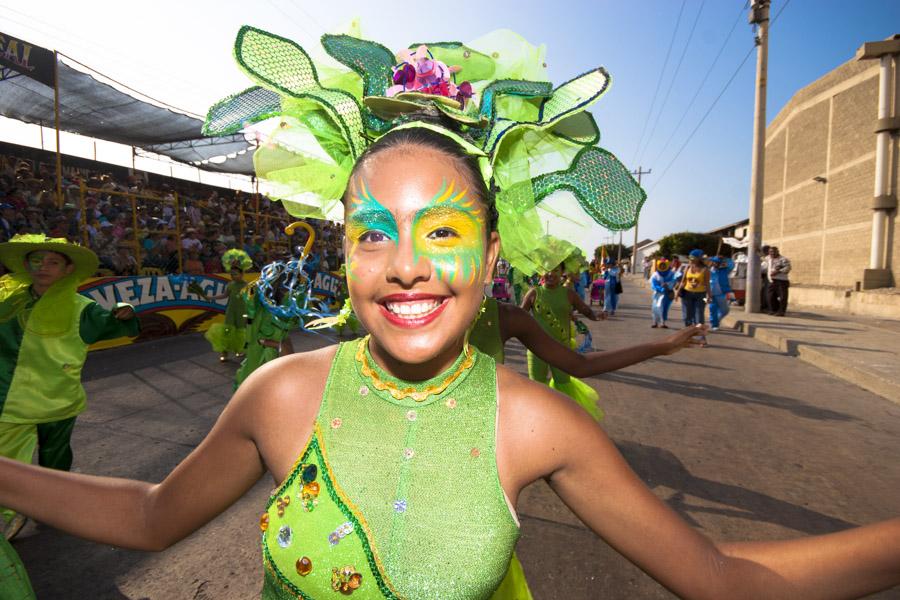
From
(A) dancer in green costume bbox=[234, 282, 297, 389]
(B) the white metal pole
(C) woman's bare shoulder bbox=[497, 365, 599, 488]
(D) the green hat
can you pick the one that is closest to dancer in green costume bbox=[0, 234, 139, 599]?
(D) the green hat

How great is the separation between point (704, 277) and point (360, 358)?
10674 mm

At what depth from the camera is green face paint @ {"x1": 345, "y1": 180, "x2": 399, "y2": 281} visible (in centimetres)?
113

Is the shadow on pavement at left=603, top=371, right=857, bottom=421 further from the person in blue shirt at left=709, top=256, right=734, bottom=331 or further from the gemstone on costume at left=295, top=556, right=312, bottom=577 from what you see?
the gemstone on costume at left=295, top=556, right=312, bottom=577

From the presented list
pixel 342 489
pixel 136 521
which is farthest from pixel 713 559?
pixel 136 521

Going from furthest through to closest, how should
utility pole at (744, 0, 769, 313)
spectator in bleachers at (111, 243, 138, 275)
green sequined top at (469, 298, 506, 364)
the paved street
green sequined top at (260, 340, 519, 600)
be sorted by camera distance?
utility pole at (744, 0, 769, 313) → spectator in bleachers at (111, 243, 138, 275) → green sequined top at (469, 298, 506, 364) → the paved street → green sequined top at (260, 340, 519, 600)

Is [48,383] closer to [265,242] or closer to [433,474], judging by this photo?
[433,474]

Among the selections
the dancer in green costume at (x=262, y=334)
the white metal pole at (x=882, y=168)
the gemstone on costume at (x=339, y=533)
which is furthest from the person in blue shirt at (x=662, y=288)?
the gemstone on costume at (x=339, y=533)

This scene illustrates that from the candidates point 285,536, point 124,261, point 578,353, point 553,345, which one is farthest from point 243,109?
point 124,261

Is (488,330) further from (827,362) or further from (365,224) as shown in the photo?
(827,362)

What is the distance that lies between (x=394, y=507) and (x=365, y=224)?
0.62 metres

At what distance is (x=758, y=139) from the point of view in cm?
1348

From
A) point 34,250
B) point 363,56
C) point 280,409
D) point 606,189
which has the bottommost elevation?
point 280,409

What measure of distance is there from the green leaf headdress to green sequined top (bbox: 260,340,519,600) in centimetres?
63

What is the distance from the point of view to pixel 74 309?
358 centimetres
